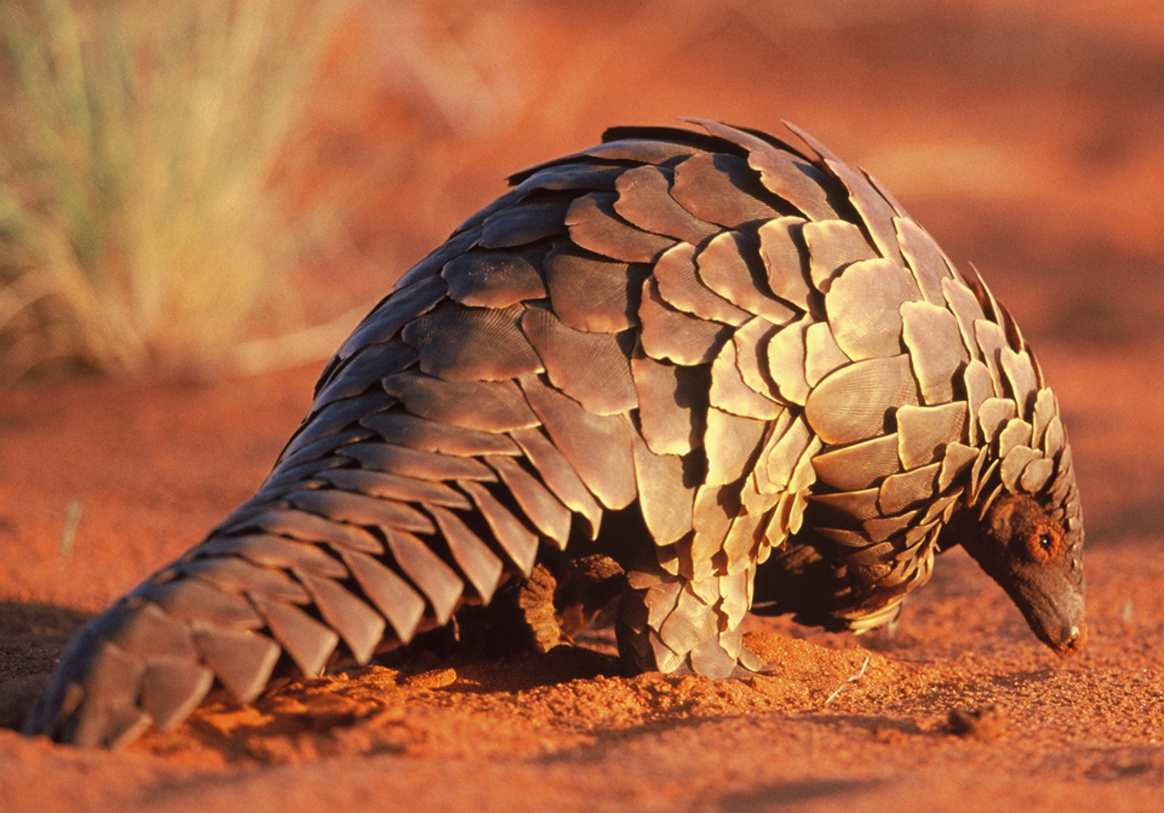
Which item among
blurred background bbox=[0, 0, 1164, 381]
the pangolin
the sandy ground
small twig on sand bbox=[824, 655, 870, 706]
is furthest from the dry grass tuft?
small twig on sand bbox=[824, 655, 870, 706]

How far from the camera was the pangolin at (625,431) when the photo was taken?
7.98ft

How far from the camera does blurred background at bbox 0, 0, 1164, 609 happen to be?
274 inches

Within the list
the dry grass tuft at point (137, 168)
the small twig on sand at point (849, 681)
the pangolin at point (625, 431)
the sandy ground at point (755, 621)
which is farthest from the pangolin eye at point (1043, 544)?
the dry grass tuft at point (137, 168)

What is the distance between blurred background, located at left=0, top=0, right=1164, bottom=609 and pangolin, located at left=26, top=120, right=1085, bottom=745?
2065 millimetres

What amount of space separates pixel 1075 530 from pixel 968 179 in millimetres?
10157

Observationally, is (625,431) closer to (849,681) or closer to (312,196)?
(849,681)

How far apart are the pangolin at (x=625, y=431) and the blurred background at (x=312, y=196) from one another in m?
2.07

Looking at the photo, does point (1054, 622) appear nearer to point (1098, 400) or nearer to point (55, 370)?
point (1098, 400)

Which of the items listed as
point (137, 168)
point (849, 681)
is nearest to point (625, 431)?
point (849, 681)

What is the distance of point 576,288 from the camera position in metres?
2.89

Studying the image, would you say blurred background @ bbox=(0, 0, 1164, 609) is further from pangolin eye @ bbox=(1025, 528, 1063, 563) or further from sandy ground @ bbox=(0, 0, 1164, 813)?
pangolin eye @ bbox=(1025, 528, 1063, 563)

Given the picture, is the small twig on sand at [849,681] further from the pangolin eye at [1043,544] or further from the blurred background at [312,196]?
the blurred background at [312,196]

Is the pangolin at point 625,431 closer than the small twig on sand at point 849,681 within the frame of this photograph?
Yes

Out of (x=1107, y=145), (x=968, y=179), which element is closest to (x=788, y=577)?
(x=968, y=179)
